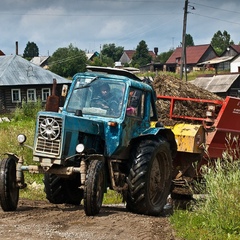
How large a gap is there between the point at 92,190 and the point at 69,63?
73.7 meters

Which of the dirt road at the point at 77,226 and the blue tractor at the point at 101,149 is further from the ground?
the blue tractor at the point at 101,149

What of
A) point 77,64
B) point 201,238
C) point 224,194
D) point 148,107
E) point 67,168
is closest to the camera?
point 201,238

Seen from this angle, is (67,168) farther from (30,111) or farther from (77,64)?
(77,64)

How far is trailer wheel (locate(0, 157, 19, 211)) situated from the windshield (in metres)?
1.55

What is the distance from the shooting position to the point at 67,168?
9.50 m

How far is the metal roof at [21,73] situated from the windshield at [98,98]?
39.4 meters

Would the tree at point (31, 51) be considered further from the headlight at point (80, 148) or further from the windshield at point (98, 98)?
the headlight at point (80, 148)

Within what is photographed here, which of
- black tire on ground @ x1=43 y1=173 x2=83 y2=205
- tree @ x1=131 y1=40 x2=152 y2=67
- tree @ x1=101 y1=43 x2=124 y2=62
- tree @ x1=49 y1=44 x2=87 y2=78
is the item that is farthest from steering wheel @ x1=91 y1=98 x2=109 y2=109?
tree @ x1=101 y1=43 x2=124 y2=62

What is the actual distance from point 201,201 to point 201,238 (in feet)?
6.28

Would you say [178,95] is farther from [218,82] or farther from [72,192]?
[218,82]

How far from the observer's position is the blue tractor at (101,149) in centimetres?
945

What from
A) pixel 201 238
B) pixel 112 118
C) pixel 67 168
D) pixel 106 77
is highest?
pixel 106 77

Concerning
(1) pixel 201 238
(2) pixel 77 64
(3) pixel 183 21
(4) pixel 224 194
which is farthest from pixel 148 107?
(2) pixel 77 64

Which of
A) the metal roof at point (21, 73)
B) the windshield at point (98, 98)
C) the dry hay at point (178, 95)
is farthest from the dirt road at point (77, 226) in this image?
the metal roof at point (21, 73)
